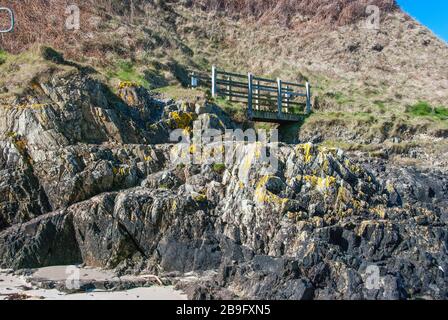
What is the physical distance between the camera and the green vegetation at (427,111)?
103ft

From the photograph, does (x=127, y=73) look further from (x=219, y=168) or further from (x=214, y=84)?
(x=219, y=168)

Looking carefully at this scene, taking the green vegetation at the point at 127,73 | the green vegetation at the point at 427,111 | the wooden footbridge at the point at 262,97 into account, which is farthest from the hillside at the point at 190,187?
Answer: the wooden footbridge at the point at 262,97

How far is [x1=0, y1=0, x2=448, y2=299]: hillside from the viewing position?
47.7 feet

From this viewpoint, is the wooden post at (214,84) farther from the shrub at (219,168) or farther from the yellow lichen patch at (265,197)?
the yellow lichen patch at (265,197)

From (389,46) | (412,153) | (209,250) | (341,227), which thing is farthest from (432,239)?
(389,46)

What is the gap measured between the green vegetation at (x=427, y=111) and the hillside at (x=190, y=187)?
0.33 meters

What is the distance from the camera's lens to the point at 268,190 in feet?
55.6

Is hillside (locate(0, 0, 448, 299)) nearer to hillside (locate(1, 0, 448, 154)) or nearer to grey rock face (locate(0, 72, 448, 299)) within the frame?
grey rock face (locate(0, 72, 448, 299))

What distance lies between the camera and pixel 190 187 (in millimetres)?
18109

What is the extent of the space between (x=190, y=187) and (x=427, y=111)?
19605 millimetres

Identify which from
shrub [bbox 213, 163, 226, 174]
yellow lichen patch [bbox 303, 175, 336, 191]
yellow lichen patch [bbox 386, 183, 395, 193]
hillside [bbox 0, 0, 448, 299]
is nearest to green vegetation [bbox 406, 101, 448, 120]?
hillside [bbox 0, 0, 448, 299]

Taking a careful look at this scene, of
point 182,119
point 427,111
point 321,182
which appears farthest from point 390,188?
point 427,111

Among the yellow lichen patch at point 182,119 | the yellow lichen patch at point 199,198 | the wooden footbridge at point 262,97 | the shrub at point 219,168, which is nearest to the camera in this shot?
the yellow lichen patch at point 199,198
